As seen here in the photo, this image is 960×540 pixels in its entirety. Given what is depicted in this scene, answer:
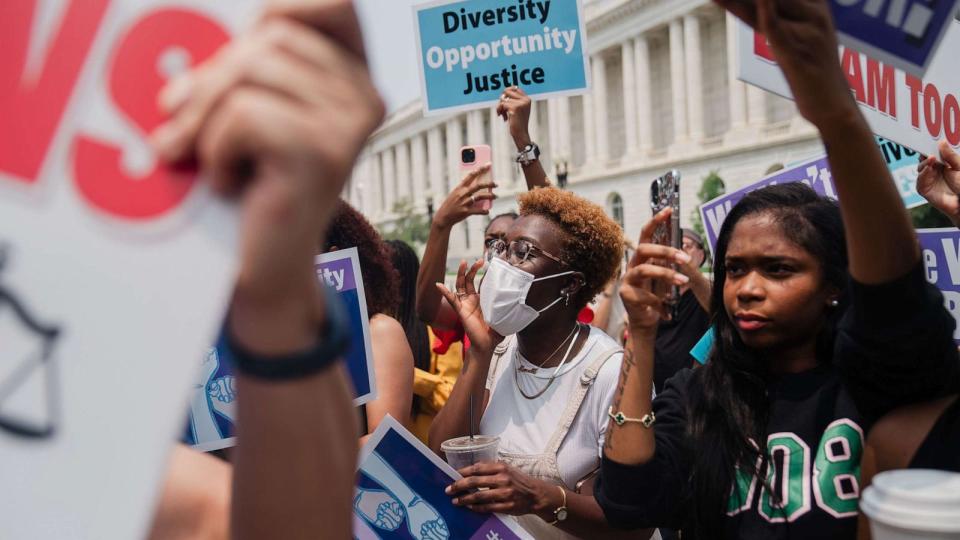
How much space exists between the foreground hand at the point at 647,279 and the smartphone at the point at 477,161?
176 cm

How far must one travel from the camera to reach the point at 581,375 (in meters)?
2.47

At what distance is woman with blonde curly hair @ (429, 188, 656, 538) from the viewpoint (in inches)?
84.4

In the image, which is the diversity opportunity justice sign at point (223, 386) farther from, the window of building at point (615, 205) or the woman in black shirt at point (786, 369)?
the window of building at point (615, 205)

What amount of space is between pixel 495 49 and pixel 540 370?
1775 mm

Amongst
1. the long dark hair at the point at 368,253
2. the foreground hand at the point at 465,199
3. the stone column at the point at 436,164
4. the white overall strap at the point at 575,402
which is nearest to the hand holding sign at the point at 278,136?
the white overall strap at the point at 575,402

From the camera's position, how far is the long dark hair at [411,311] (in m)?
3.73

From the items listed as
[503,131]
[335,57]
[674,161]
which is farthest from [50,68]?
[503,131]

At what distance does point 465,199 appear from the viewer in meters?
3.41

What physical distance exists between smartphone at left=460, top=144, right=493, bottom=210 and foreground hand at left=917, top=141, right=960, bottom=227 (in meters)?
1.62

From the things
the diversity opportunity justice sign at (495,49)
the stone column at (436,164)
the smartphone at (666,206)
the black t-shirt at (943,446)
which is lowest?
the black t-shirt at (943,446)

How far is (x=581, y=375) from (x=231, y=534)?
170cm

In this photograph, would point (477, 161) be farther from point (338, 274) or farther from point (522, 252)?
point (338, 274)

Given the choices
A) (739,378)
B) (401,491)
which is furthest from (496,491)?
(739,378)

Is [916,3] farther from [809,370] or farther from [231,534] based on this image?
[231,534]
